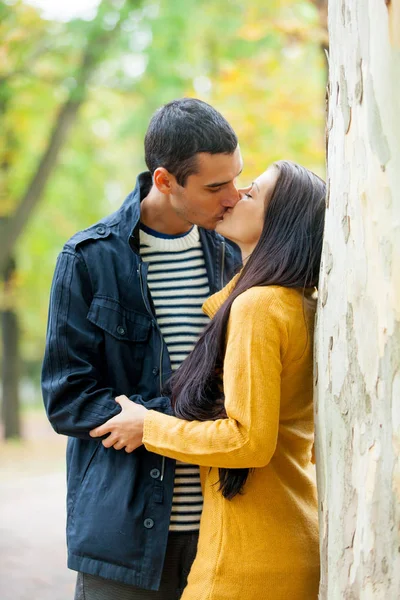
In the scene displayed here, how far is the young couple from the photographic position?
2340mm

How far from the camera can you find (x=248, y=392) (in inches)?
88.7

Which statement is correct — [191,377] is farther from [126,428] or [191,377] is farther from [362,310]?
[362,310]

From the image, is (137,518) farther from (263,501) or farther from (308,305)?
(308,305)

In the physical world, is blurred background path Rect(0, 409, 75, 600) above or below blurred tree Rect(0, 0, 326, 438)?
below

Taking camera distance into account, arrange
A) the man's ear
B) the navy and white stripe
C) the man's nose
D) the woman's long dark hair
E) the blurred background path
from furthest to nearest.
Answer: the blurred background path → the man's ear → the man's nose → the navy and white stripe → the woman's long dark hair

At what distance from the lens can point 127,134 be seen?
13156 millimetres

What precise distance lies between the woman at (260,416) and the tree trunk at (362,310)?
0.47 feet

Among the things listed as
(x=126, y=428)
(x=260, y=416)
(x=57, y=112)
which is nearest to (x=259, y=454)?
(x=260, y=416)

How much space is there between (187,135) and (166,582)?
1.60 meters

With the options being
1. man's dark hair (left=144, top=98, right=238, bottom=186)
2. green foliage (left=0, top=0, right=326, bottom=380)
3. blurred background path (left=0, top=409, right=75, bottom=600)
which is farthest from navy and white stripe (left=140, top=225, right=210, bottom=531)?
green foliage (left=0, top=0, right=326, bottom=380)

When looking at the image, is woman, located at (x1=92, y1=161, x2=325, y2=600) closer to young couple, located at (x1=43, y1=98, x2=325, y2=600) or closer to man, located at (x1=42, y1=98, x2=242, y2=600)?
young couple, located at (x1=43, y1=98, x2=325, y2=600)

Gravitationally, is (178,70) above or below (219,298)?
above

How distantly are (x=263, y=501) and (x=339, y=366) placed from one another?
0.52 meters

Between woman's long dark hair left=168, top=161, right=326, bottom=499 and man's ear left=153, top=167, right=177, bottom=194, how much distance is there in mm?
572
